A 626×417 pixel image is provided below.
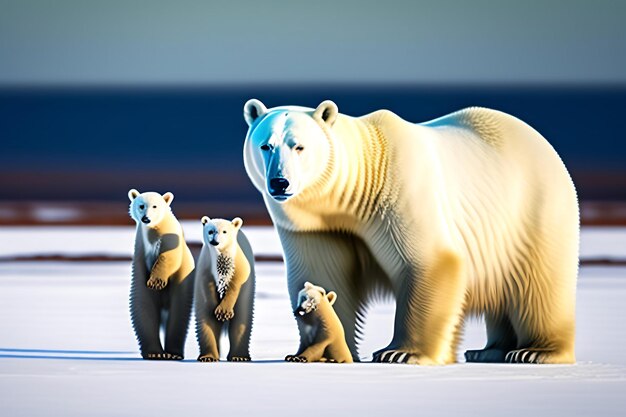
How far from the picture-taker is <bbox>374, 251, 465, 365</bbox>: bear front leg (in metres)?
6.95

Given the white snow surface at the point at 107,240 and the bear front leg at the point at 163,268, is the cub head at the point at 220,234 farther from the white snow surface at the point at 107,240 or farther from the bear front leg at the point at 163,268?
the white snow surface at the point at 107,240

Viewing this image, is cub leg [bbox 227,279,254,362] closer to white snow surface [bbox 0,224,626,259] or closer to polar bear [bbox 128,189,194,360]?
polar bear [bbox 128,189,194,360]

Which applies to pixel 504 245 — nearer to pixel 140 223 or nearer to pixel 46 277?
pixel 140 223

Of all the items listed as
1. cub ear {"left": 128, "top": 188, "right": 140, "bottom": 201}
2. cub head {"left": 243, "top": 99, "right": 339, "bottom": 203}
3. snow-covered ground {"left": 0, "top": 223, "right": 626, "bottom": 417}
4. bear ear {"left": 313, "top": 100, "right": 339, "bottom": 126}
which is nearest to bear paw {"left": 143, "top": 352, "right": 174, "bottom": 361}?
snow-covered ground {"left": 0, "top": 223, "right": 626, "bottom": 417}

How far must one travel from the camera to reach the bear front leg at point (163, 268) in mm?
7047

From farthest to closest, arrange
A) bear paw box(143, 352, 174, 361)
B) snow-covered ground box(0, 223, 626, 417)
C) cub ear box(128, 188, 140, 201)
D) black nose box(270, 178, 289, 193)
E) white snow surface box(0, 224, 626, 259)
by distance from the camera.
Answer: white snow surface box(0, 224, 626, 259) → cub ear box(128, 188, 140, 201) → bear paw box(143, 352, 174, 361) → black nose box(270, 178, 289, 193) → snow-covered ground box(0, 223, 626, 417)

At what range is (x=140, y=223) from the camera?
716cm

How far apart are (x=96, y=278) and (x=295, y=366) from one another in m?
5.62

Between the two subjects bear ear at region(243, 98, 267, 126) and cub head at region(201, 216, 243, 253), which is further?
bear ear at region(243, 98, 267, 126)

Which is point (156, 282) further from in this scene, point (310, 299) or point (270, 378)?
→ point (270, 378)

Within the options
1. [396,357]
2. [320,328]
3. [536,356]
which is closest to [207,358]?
[320,328]

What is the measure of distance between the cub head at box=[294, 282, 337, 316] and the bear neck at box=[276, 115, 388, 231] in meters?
0.28

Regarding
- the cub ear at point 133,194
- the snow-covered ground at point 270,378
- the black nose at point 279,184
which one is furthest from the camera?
the cub ear at point 133,194

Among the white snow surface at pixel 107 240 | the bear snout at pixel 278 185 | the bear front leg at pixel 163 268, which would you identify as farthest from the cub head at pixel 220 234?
the white snow surface at pixel 107 240
